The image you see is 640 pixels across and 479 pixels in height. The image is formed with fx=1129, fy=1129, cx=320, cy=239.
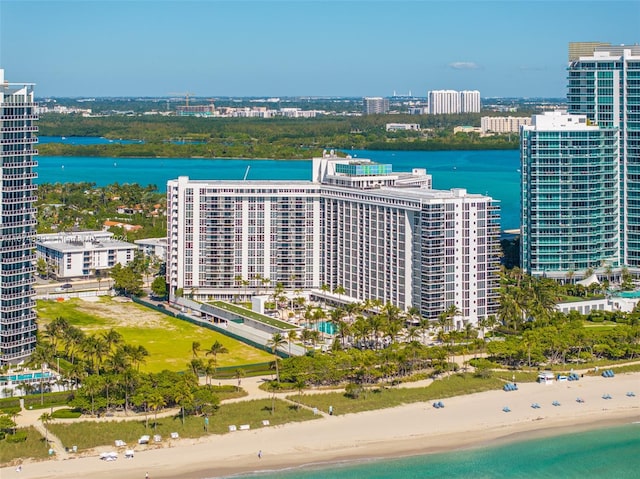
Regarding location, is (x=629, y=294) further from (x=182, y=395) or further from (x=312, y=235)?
(x=182, y=395)

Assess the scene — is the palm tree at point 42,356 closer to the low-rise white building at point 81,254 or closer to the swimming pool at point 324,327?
the swimming pool at point 324,327

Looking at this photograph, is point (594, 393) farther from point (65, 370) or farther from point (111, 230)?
point (111, 230)

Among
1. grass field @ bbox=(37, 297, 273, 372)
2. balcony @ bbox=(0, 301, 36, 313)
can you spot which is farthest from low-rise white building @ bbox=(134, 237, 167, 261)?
balcony @ bbox=(0, 301, 36, 313)

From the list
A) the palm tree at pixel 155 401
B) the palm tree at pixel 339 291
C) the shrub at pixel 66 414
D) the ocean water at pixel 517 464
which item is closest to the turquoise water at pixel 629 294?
the palm tree at pixel 339 291

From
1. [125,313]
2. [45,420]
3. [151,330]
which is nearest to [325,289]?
[151,330]

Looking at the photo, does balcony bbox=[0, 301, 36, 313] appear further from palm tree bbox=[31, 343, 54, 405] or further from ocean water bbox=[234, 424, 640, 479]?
ocean water bbox=[234, 424, 640, 479]

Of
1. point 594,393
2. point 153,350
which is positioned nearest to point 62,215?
point 153,350

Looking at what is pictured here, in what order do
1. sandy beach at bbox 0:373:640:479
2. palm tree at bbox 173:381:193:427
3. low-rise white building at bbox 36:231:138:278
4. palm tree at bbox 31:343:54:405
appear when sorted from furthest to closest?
1. low-rise white building at bbox 36:231:138:278
2. palm tree at bbox 31:343:54:405
3. palm tree at bbox 173:381:193:427
4. sandy beach at bbox 0:373:640:479
